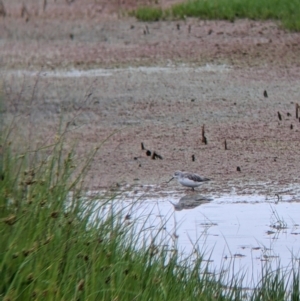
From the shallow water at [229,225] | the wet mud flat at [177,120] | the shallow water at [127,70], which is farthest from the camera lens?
the shallow water at [127,70]

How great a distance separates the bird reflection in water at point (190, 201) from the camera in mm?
6949

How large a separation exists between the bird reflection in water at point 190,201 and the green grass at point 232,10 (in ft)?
23.2

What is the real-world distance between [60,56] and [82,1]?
3.94 metres

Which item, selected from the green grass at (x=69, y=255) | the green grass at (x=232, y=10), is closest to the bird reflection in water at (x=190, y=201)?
the green grass at (x=69, y=255)

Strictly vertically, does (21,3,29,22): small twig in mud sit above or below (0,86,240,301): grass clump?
above

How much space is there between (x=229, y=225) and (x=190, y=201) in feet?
2.47

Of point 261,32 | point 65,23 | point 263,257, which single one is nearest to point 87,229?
point 263,257

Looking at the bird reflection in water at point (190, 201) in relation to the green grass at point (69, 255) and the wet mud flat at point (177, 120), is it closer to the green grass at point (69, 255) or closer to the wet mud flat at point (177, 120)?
the wet mud flat at point (177, 120)

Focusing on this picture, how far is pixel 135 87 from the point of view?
11141mm

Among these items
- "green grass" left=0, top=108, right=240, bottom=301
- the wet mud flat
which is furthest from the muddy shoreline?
"green grass" left=0, top=108, right=240, bottom=301

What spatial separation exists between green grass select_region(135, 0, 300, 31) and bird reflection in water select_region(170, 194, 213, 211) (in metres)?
7.07

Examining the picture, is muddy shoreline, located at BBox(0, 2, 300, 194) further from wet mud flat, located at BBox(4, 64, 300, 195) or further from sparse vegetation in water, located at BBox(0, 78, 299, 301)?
sparse vegetation in water, located at BBox(0, 78, 299, 301)

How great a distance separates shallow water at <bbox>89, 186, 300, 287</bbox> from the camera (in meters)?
5.52

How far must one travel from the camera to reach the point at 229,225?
21.0ft
